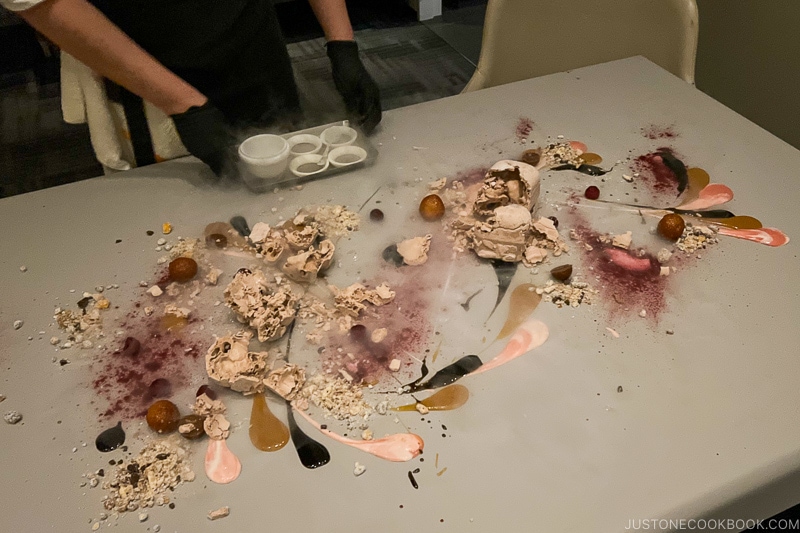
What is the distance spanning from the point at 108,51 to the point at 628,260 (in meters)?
1.02

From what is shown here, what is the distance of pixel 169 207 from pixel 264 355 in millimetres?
467

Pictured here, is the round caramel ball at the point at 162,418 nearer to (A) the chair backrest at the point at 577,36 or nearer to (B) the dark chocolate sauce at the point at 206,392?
(B) the dark chocolate sauce at the point at 206,392

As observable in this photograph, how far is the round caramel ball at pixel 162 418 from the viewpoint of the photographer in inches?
29.7

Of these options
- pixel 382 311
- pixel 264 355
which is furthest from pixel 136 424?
pixel 382 311

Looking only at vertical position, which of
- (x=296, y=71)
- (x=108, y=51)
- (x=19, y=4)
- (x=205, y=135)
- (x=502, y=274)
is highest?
(x=19, y=4)

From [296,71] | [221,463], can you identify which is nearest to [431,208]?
[221,463]

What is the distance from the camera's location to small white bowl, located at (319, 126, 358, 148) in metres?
1.25

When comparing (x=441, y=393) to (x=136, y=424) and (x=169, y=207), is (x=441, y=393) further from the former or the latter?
(x=169, y=207)

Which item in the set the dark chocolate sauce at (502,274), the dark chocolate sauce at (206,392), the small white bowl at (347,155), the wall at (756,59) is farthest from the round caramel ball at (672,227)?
the wall at (756,59)

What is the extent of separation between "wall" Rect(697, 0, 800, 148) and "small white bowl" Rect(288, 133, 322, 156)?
5.37 feet

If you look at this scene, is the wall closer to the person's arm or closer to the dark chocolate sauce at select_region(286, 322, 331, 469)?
the person's arm

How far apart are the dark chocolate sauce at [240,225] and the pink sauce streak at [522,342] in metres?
0.51

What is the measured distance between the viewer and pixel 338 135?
1262 mm

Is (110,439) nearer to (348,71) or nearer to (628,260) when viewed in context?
(628,260)
